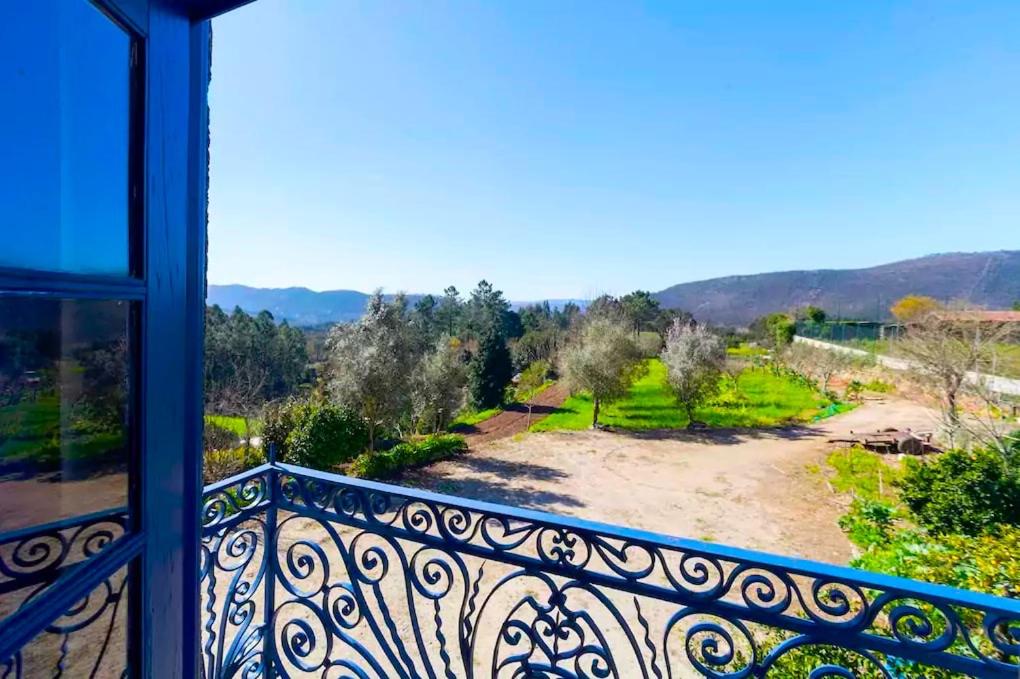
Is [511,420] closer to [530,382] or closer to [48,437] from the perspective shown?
[530,382]

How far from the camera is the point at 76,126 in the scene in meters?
0.57

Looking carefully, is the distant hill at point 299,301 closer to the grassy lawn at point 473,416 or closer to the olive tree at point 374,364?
the grassy lawn at point 473,416

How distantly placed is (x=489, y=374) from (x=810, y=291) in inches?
1138

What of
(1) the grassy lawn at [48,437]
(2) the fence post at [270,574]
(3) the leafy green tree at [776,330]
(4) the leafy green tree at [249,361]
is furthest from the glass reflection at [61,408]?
(3) the leafy green tree at [776,330]

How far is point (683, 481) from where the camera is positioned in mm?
7977

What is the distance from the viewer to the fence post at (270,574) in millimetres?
1678

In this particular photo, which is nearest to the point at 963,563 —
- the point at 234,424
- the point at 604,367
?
the point at 604,367

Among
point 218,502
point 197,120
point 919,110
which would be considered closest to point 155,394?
point 197,120

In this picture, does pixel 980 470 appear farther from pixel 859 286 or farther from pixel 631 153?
pixel 859 286

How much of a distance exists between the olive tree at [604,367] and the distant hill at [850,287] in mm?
14119

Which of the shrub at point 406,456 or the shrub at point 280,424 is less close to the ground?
the shrub at point 280,424

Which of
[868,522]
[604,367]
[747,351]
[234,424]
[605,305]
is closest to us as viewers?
[868,522]

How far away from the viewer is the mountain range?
864 inches

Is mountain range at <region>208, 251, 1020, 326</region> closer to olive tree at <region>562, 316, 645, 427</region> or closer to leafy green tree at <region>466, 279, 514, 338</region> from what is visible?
leafy green tree at <region>466, 279, 514, 338</region>
